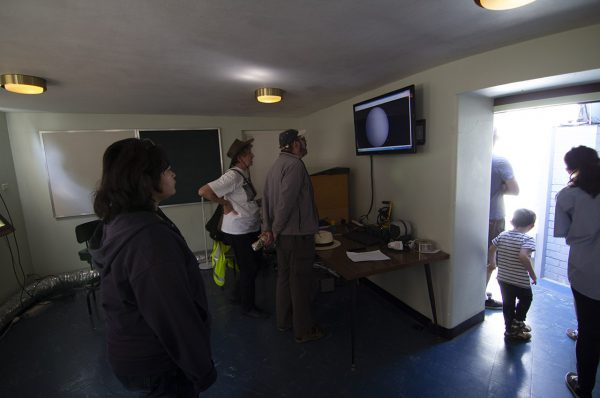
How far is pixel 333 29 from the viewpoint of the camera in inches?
53.9

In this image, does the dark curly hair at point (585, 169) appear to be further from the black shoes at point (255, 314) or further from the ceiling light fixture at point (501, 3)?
the black shoes at point (255, 314)

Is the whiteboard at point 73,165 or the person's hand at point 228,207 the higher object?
the whiteboard at point 73,165

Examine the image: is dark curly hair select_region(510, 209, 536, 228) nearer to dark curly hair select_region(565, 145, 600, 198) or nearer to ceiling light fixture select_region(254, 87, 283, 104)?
dark curly hair select_region(565, 145, 600, 198)

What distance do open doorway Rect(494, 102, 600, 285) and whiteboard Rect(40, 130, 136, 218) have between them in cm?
444

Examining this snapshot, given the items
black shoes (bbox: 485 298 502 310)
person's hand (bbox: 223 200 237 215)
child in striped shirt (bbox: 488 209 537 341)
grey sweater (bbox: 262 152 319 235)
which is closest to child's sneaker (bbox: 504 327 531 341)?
child in striped shirt (bbox: 488 209 537 341)

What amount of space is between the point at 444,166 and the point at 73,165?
4099 mm

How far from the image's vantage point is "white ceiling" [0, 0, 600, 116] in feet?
3.79

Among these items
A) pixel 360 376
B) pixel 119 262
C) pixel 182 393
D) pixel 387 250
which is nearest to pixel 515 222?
pixel 387 250

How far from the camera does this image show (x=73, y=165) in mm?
3465

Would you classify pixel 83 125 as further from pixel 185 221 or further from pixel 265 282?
pixel 265 282

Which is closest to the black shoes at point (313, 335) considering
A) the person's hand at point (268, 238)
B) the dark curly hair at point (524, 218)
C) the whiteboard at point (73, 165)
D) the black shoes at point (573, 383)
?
the person's hand at point (268, 238)

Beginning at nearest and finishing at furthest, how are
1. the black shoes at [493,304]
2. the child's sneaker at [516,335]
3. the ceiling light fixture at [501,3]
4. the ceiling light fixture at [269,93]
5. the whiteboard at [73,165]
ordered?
the ceiling light fixture at [501,3], the child's sneaker at [516,335], the ceiling light fixture at [269,93], the black shoes at [493,304], the whiteboard at [73,165]

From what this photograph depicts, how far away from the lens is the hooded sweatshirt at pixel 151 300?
82cm

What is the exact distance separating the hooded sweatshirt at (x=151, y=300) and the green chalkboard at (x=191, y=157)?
3.17 m
